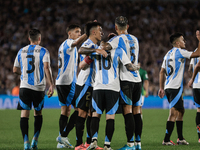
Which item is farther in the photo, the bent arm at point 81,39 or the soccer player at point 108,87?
the bent arm at point 81,39

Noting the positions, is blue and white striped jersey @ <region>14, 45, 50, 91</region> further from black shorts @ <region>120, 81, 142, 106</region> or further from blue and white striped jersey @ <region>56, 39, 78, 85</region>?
black shorts @ <region>120, 81, 142, 106</region>

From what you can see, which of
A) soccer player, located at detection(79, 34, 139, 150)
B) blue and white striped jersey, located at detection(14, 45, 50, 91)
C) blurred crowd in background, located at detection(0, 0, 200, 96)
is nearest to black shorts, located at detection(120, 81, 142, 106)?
soccer player, located at detection(79, 34, 139, 150)

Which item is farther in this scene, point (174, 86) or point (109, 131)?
point (174, 86)

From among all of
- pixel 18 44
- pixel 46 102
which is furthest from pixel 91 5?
pixel 46 102

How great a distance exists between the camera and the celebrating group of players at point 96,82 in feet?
16.6

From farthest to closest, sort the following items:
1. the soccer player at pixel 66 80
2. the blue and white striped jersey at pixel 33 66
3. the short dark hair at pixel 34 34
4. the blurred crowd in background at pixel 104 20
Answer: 1. the blurred crowd in background at pixel 104 20
2. the soccer player at pixel 66 80
3. the short dark hair at pixel 34 34
4. the blue and white striped jersey at pixel 33 66

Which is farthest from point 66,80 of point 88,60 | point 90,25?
point 90,25

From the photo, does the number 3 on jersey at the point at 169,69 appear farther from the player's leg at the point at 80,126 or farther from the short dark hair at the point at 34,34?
the short dark hair at the point at 34,34

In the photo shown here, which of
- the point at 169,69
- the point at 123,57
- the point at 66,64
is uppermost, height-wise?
the point at 123,57

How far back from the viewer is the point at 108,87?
5.01 meters

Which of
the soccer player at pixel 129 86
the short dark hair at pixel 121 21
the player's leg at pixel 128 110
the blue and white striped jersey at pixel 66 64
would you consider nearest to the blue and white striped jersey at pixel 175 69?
the soccer player at pixel 129 86

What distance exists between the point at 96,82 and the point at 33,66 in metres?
1.48

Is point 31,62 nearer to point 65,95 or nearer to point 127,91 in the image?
point 65,95

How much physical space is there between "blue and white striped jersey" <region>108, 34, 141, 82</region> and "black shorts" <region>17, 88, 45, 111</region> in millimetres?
1709
